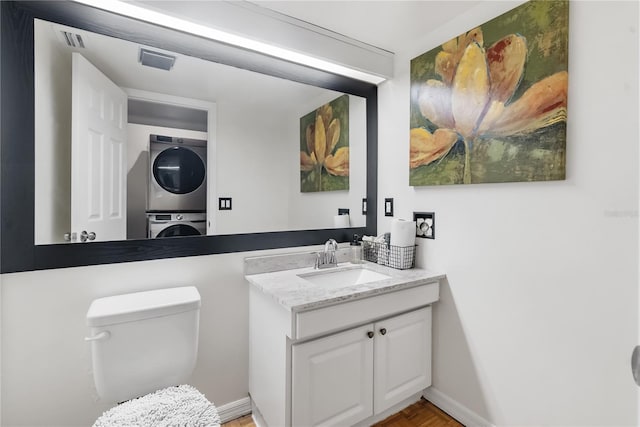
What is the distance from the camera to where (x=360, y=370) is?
59.2 inches

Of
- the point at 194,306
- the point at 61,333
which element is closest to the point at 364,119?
Answer: the point at 194,306

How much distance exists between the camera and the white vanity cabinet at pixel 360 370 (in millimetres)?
1354

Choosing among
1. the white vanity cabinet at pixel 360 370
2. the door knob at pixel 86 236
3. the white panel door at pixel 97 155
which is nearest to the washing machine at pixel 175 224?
the white panel door at pixel 97 155

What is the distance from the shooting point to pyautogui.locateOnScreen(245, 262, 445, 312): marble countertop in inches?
51.6

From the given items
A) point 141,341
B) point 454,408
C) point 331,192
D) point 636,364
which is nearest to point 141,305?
point 141,341

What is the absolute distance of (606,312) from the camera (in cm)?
117

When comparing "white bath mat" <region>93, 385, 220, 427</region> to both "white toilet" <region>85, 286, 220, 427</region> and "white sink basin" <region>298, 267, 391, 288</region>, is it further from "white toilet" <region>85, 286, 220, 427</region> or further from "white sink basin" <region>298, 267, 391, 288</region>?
"white sink basin" <region>298, 267, 391, 288</region>

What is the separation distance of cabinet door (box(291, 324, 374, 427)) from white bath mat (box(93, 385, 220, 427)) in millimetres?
380

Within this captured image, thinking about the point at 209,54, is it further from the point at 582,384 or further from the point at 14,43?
the point at 582,384

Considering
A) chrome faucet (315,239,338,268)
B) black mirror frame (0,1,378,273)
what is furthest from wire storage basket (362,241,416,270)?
black mirror frame (0,1,378,273)

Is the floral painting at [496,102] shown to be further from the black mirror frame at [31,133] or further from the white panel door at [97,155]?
the white panel door at [97,155]

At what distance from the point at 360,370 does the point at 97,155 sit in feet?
5.35

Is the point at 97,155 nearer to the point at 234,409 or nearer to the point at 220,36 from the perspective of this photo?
the point at 220,36

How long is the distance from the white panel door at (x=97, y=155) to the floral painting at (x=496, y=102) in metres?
1.63
